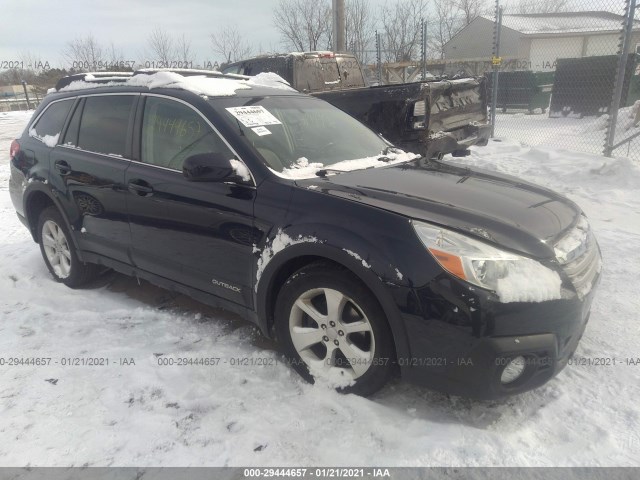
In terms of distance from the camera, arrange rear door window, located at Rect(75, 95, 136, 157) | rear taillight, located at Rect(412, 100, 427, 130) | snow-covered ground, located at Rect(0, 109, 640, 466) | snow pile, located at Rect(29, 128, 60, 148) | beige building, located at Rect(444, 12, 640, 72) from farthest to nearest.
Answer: beige building, located at Rect(444, 12, 640, 72), rear taillight, located at Rect(412, 100, 427, 130), snow pile, located at Rect(29, 128, 60, 148), rear door window, located at Rect(75, 95, 136, 157), snow-covered ground, located at Rect(0, 109, 640, 466)

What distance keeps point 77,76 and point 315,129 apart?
7.89 feet

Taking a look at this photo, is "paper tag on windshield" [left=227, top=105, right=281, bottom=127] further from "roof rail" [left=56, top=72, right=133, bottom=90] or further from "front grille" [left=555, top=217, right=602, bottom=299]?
"front grille" [left=555, top=217, right=602, bottom=299]

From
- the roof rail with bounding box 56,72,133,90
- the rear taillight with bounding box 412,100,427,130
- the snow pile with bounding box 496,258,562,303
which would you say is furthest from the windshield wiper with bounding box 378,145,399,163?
the rear taillight with bounding box 412,100,427,130

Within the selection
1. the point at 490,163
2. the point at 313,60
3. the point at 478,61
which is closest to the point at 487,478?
the point at 490,163

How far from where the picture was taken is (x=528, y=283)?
86.3 inches

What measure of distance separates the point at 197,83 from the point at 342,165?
1.20m

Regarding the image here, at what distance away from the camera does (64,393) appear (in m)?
2.77

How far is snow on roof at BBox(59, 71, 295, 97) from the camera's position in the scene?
3.30 m

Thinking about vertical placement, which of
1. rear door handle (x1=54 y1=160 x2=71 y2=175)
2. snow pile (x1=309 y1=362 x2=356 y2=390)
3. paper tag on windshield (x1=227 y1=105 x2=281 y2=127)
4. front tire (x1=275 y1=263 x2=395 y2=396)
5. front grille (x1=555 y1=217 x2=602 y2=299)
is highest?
paper tag on windshield (x1=227 y1=105 x2=281 y2=127)

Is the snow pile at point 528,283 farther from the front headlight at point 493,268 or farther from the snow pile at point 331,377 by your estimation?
the snow pile at point 331,377

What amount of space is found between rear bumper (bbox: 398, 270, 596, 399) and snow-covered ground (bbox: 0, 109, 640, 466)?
26 centimetres

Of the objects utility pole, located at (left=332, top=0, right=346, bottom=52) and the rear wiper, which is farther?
utility pole, located at (left=332, top=0, right=346, bottom=52)

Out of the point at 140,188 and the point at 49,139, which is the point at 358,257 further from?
the point at 49,139

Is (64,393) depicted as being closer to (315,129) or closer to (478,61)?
(315,129)
